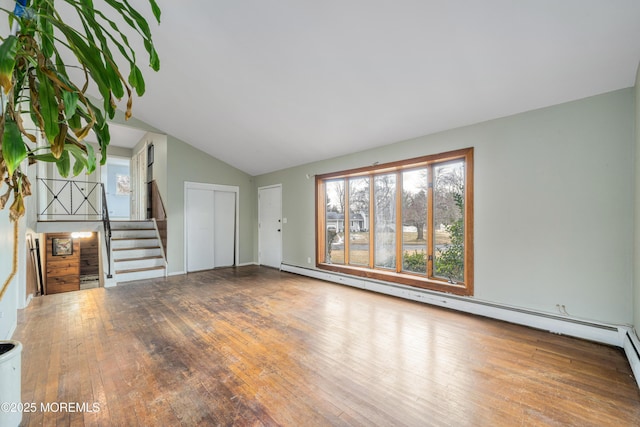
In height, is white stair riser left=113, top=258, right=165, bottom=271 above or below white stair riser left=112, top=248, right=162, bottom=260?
below

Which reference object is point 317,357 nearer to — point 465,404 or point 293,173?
point 465,404

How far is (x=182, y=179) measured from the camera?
19.5 feet

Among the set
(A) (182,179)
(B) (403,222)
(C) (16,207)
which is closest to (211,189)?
(A) (182,179)

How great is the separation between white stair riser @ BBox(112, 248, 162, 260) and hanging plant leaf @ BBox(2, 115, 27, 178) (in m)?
5.29

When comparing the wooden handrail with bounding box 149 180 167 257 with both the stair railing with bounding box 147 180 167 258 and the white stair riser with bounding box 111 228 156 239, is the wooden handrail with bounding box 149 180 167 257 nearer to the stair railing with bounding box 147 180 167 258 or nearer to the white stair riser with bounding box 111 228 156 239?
the stair railing with bounding box 147 180 167 258

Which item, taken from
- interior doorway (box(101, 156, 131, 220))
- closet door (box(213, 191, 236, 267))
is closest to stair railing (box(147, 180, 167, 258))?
closet door (box(213, 191, 236, 267))

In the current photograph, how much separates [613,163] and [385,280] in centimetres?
286

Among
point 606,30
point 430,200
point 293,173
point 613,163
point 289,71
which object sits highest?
point 289,71

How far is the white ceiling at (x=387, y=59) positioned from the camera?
2090mm

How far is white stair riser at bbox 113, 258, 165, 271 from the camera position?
206 inches

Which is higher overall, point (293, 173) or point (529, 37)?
point (529, 37)

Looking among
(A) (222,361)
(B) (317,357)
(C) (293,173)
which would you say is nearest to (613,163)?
(B) (317,357)

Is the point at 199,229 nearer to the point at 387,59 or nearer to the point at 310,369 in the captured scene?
the point at 310,369

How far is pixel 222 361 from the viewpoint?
2287mm
